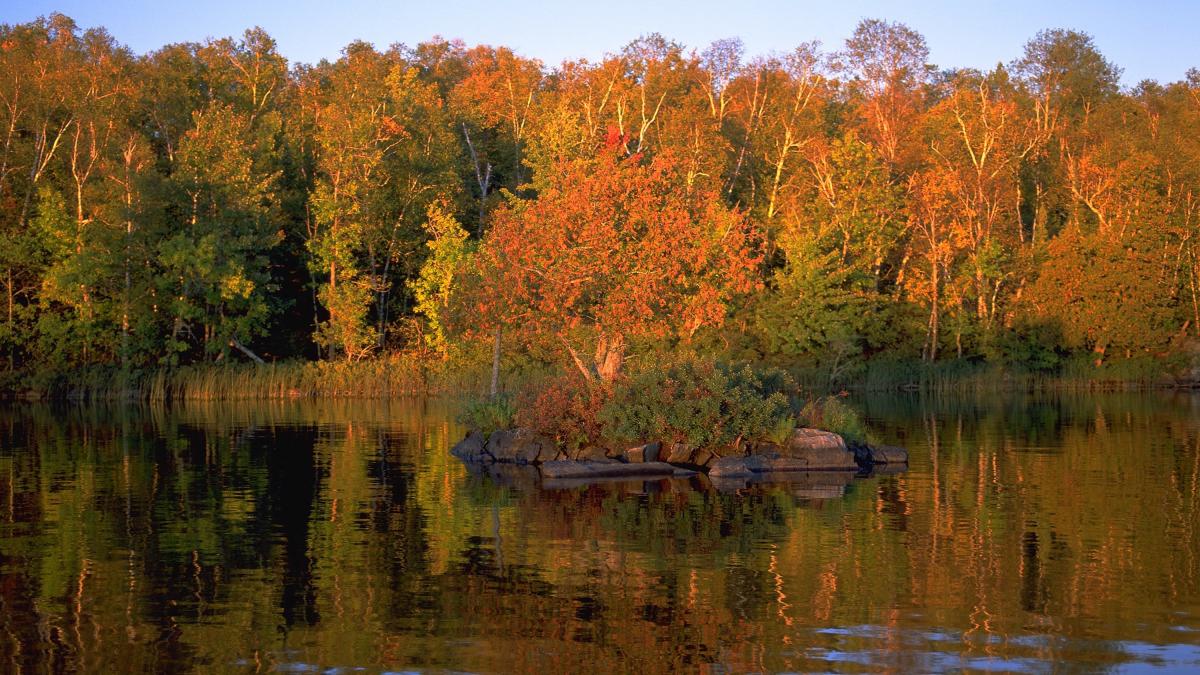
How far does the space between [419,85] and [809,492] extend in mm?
49810

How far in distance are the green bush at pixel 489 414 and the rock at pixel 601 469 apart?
167 inches

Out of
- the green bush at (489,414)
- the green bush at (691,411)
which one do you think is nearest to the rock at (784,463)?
the green bush at (691,411)

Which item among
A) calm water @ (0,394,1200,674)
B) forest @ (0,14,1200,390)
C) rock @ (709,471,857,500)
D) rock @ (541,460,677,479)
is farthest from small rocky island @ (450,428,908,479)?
forest @ (0,14,1200,390)

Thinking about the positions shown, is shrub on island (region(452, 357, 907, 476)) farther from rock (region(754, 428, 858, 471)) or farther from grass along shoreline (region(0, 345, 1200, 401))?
grass along shoreline (region(0, 345, 1200, 401))

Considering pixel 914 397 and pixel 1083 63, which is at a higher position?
pixel 1083 63

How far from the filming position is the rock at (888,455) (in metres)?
30.3

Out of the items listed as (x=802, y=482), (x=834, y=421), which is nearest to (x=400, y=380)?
(x=834, y=421)

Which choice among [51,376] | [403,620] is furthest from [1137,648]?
[51,376]

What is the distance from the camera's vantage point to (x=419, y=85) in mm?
70375

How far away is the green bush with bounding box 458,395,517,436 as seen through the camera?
33031 mm

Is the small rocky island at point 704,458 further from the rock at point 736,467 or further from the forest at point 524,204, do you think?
the forest at point 524,204

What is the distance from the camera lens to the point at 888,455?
99.9 ft

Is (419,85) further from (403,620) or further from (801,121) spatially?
(403,620)

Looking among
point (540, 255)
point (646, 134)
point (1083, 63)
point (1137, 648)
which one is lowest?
point (1137, 648)
